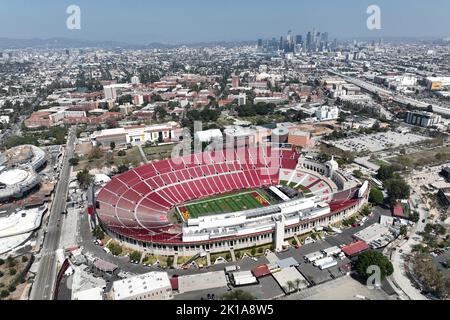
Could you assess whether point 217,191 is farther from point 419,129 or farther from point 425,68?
point 425,68

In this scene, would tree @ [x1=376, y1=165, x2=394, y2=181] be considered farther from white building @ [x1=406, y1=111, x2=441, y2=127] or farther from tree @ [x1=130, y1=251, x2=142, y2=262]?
white building @ [x1=406, y1=111, x2=441, y2=127]

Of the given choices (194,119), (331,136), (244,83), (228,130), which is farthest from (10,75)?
(331,136)

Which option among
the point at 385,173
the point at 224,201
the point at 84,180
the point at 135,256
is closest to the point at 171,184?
the point at 224,201

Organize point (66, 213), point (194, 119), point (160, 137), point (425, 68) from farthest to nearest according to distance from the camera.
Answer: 1. point (425, 68)
2. point (194, 119)
3. point (160, 137)
4. point (66, 213)

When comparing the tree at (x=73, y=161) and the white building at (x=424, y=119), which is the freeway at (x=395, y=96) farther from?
the tree at (x=73, y=161)

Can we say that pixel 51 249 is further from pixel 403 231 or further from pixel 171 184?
pixel 403 231

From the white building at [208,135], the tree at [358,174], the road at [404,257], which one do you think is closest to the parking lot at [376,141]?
the tree at [358,174]
